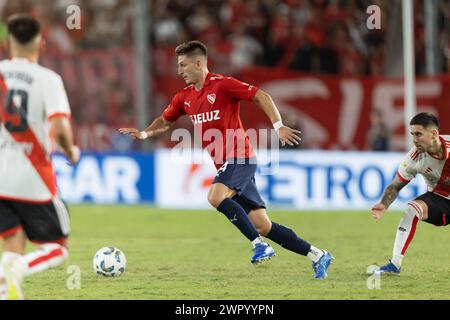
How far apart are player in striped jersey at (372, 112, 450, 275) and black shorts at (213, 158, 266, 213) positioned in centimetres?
128

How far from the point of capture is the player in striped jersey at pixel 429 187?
356 inches

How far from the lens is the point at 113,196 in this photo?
59.7ft

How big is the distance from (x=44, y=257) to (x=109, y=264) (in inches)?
102

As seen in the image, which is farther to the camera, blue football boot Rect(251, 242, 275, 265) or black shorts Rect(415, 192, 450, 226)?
blue football boot Rect(251, 242, 275, 265)

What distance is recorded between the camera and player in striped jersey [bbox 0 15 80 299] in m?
6.63

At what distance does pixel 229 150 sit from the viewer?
31.4ft

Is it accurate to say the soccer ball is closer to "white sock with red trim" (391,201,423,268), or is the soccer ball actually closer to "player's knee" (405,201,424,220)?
"white sock with red trim" (391,201,423,268)

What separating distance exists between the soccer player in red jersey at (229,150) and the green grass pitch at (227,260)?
1.24 ft

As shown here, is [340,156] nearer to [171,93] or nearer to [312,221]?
[312,221]

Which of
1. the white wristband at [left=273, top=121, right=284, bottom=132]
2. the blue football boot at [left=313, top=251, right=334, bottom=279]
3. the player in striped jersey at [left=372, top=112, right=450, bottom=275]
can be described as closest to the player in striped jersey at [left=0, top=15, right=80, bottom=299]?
the white wristband at [left=273, top=121, right=284, bottom=132]

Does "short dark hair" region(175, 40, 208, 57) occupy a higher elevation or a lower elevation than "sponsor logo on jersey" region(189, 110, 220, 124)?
higher

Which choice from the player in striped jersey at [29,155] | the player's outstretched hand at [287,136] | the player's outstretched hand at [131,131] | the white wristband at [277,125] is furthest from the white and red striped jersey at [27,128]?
the player's outstretched hand at [131,131]
